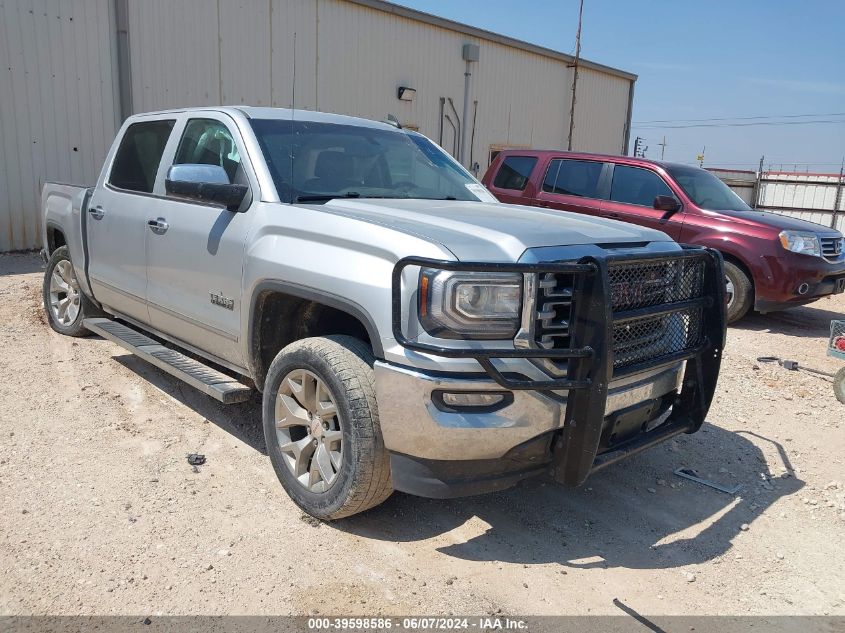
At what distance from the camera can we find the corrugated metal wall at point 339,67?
11539 mm

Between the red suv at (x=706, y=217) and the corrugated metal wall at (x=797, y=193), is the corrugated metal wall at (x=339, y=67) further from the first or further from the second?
the corrugated metal wall at (x=797, y=193)

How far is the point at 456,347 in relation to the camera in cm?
268

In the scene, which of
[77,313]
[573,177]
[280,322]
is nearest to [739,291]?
[573,177]

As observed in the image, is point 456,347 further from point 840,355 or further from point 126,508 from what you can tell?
point 840,355

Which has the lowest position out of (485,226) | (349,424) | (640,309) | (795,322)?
(795,322)

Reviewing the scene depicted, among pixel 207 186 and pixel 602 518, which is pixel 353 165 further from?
pixel 602 518

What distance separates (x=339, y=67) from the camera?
45.6 ft

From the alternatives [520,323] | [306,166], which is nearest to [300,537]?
[520,323]

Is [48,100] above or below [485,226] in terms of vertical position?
above

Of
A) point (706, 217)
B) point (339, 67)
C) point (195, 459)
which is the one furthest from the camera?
point (339, 67)

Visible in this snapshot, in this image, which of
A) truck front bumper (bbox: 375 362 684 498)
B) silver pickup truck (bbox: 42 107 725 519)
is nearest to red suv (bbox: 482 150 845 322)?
silver pickup truck (bbox: 42 107 725 519)

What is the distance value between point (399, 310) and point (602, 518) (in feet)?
5.40

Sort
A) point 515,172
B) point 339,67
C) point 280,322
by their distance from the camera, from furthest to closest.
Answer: point 339,67
point 515,172
point 280,322

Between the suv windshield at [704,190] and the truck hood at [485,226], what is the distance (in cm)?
513
